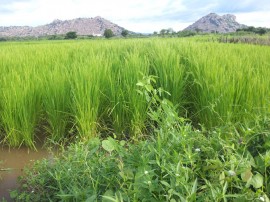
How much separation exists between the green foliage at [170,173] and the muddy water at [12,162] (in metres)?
0.33

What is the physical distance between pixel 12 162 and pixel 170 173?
5.59 ft

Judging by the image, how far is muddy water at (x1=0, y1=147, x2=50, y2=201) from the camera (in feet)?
6.57

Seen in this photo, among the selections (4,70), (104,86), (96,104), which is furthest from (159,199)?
(4,70)

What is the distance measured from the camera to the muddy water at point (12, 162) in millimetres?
2002

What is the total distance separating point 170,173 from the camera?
1114 millimetres

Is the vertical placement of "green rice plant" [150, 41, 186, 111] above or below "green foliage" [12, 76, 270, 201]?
above

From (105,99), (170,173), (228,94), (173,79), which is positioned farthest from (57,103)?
(170,173)

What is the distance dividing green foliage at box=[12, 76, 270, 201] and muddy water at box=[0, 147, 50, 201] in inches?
13.2

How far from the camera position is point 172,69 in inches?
113

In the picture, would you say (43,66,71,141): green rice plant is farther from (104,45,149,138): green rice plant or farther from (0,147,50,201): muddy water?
(104,45,149,138): green rice plant

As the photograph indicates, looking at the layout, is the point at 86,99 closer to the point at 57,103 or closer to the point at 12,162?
the point at 57,103

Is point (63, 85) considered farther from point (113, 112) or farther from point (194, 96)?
point (194, 96)

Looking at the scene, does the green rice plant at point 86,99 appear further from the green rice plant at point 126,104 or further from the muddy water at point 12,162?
A: the muddy water at point 12,162

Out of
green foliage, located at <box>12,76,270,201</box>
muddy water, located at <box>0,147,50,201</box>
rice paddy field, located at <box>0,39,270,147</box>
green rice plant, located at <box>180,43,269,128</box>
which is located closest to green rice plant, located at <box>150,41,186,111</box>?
rice paddy field, located at <box>0,39,270,147</box>
